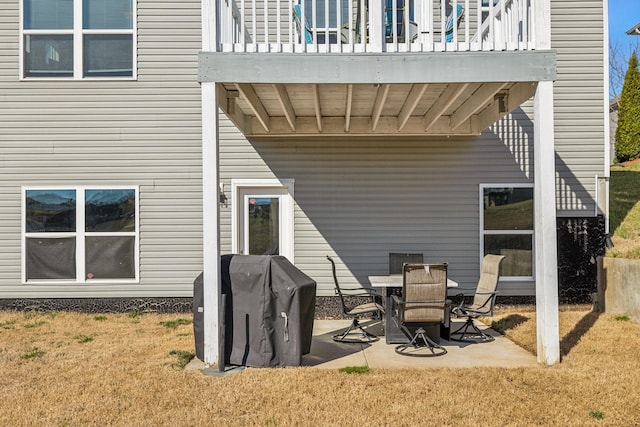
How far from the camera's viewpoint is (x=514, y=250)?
27.8ft

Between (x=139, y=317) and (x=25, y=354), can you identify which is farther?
(x=139, y=317)

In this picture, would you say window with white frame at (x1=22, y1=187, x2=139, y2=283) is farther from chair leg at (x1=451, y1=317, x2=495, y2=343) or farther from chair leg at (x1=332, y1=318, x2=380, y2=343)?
chair leg at (x1=451, y1=317, x2=495, y2=343)

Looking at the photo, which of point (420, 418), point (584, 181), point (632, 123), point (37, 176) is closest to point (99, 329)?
point (37, 176)

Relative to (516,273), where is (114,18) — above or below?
above

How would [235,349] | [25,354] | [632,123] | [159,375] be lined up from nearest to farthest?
[159,375], [235,349], [25,354], [632,123]

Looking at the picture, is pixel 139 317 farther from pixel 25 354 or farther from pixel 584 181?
pixel 584 181

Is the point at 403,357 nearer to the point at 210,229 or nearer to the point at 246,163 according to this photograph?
the point at 210,229

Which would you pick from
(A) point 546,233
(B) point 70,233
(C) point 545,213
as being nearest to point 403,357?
(A) point 546,233

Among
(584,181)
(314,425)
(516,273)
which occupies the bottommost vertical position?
(314,425)

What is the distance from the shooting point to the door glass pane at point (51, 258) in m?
8.38

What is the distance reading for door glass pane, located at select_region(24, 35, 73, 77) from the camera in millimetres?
8375

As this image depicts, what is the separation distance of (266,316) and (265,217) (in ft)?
10.6

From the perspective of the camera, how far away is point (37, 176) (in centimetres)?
835

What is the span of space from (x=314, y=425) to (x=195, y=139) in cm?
546
